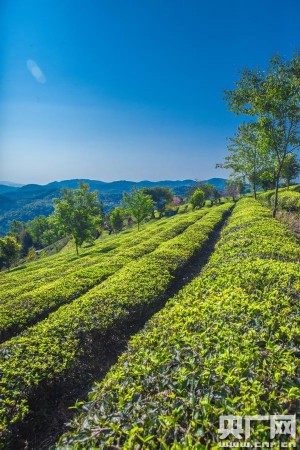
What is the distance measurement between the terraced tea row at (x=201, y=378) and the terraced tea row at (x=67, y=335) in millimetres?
2364

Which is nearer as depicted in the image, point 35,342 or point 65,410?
point 65,410

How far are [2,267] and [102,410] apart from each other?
296ft

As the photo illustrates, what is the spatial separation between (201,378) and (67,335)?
18.3 ft

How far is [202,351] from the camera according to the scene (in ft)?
15.4

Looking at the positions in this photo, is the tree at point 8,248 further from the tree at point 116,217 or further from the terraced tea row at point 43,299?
the terraced tea row at point 43,299

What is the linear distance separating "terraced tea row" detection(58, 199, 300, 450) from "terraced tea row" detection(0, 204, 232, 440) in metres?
2.36

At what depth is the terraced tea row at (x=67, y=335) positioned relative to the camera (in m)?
6.38

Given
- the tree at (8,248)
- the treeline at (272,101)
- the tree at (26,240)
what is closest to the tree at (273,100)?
the treeline at (272,101)

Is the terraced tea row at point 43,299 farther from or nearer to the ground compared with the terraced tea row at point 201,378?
nearer to the ground

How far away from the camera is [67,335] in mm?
8352

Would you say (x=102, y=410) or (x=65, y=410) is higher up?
(x=102, y=410)

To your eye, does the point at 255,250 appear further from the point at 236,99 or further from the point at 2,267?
the point at 2,267

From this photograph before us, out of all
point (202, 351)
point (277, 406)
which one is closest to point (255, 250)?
point (202, 351)

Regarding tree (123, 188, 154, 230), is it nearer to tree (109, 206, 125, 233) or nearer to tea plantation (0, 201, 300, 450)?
tree (109, 206, 125, 233)
